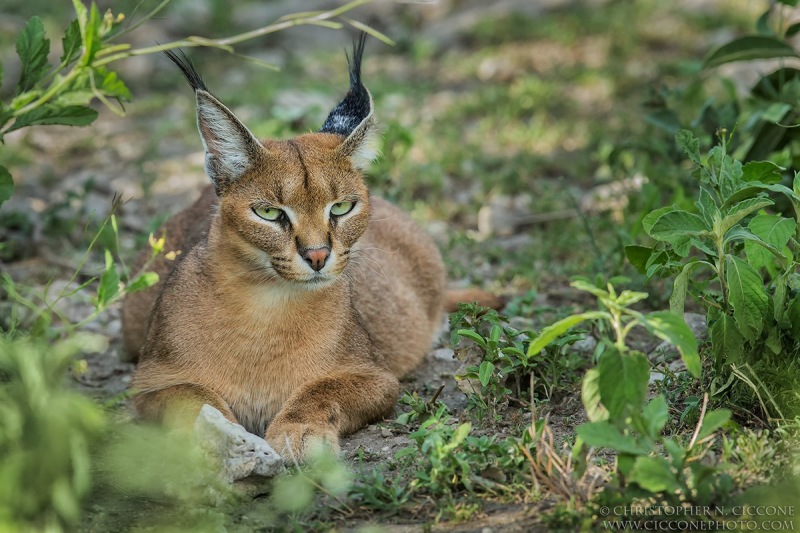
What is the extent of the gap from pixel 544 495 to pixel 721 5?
9.22 metres

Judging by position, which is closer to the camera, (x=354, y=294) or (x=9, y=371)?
(x=9, y=371)

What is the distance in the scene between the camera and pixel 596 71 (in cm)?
1048

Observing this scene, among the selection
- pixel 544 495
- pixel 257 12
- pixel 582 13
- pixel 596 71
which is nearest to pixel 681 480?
pixel 544 495

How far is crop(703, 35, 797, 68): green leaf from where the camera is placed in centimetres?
616

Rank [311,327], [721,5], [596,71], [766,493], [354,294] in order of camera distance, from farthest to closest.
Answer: [721,5] → [596,71] → [354,294] → [311,327] → [766,493]

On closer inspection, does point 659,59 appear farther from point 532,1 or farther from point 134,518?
point 134,518

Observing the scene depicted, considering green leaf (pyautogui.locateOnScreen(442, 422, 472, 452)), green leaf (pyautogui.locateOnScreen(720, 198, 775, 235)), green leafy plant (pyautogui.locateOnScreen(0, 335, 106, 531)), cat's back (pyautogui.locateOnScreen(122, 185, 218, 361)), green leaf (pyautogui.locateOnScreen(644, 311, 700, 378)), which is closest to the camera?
green leafy plant (pyautogui.locateOnScreen(0, 335, 106, 531))

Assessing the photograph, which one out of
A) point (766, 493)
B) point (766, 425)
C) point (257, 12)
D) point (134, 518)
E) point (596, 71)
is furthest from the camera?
point (257, 12)

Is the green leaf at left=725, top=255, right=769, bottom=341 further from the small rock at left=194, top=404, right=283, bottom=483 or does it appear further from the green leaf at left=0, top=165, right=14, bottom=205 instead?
the green leaf at left=0, top=165, right=14, bottom=205

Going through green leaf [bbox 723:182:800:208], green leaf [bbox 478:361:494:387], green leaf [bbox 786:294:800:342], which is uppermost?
green leaf [bbox 723:182:800:208]

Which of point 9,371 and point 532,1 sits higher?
point 9,371

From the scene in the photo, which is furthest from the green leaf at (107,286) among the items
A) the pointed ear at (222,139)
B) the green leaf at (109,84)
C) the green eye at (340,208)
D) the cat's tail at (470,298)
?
the cat's tail at (470,298)

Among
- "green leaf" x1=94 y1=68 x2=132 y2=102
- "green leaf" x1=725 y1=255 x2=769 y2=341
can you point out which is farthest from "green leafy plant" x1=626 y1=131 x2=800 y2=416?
"green leaf" x1=94 y1=68 x2=132 y2=102

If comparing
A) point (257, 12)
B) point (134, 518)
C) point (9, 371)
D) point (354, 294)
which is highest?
point (9, 371)
